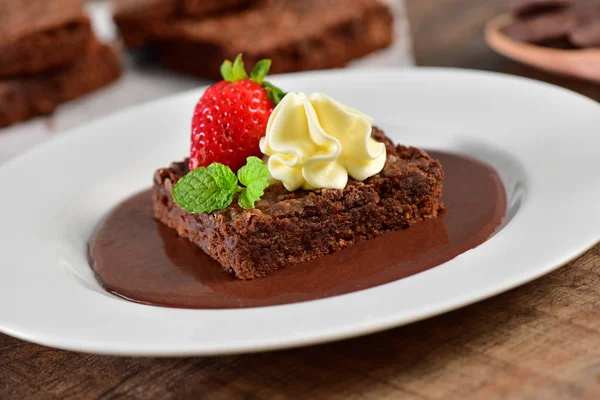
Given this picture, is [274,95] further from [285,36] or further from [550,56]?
[285,36]

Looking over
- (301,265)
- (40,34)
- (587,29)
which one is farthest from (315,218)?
(40,34)

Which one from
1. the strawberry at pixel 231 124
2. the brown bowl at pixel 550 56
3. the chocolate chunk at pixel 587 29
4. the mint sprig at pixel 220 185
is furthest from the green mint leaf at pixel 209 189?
the chocolate chunk at pixel 587 29

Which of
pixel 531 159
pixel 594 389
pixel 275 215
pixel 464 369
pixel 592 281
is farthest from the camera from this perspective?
pixel 531 159

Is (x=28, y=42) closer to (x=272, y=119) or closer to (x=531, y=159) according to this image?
(x=272, y=119)

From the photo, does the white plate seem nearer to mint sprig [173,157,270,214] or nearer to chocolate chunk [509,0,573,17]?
mint sprig [173,157,270,214]

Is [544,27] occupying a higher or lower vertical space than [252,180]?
lower

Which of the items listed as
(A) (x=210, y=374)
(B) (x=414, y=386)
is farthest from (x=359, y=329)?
(A) (x=210, y=374)

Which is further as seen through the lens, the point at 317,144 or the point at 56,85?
the point at 56,85
